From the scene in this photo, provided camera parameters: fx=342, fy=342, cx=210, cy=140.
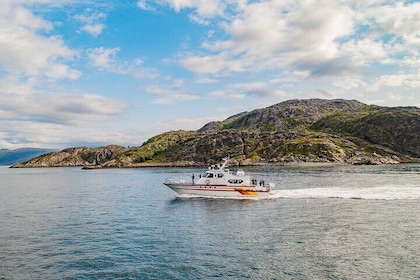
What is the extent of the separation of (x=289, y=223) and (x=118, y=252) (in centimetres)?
2402

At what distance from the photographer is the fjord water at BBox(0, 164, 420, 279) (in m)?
30.9

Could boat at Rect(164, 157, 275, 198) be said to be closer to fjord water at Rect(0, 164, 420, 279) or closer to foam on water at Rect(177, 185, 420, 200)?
foam on water at Rect(177, 185, 420, 200)

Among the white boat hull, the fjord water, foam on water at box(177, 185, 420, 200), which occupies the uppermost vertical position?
the white boat hull

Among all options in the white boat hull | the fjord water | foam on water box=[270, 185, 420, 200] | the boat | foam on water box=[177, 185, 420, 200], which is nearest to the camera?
the fjord water

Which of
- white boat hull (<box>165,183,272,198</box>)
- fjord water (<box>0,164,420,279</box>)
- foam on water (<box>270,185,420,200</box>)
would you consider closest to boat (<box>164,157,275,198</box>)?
white boat hull (<box>165,183,272,198</box>)

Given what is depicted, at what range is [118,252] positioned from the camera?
36.9 metres

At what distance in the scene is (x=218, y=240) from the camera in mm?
41219

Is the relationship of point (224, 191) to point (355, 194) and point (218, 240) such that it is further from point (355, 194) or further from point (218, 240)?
point (218, 240)

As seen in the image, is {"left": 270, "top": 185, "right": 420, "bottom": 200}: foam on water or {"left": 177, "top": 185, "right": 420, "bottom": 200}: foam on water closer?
{"left": 270, "top": 185, "right": 420, "bottom": 200}: foam on water

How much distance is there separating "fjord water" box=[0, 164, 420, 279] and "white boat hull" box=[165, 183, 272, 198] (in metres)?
4.32

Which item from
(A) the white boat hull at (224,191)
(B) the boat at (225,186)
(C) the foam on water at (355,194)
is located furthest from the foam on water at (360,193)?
(B) the boat at (225,186)

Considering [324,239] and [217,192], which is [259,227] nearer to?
[324,239]

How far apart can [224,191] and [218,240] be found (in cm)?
3417

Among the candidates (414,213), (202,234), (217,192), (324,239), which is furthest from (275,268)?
(217,192)
